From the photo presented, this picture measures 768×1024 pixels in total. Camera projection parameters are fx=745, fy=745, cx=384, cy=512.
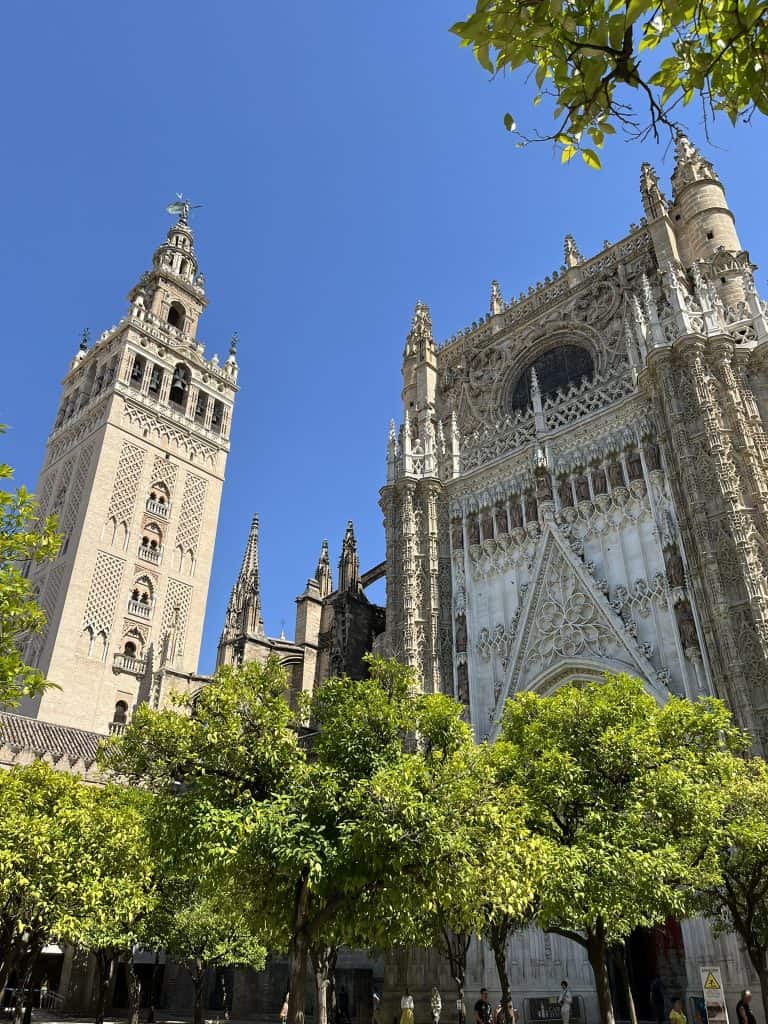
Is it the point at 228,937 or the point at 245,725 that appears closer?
the point at 245,725

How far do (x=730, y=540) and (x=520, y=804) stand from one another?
8.63m

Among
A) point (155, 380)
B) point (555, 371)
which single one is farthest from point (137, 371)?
point (555, 371)

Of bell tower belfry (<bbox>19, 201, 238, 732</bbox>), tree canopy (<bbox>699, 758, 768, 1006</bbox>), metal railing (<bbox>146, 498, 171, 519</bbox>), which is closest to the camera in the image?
tree canopy (<bbox>699, 758, 768, 1006</bbox>)

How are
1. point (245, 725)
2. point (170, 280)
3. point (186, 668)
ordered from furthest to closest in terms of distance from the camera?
point (170, 280), point (186, 668), point (245, 725)

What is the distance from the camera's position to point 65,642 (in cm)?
3491

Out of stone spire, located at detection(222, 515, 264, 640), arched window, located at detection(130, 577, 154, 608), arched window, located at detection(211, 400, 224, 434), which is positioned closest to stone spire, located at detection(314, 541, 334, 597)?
stone spire, located at detection(222, 515, 264, 640)

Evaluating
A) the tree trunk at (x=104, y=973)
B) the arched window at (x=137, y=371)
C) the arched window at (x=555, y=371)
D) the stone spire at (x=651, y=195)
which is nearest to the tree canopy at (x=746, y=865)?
the tree trunk at (x=104, y=973)

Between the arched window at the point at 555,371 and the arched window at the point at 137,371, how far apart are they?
26.2m

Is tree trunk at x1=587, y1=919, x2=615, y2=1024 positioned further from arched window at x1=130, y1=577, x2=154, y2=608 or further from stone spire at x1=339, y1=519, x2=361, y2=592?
arched window at x1=130, y1=577, x2=154, y2=608

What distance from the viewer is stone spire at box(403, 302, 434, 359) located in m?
31.2

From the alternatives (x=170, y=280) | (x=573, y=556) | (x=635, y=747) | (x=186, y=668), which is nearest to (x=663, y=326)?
(x=573, y=556)

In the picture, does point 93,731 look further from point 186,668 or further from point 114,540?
point 114,540

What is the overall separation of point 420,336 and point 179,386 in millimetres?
22334

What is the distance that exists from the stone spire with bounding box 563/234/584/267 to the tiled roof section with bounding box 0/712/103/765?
26104 mm
